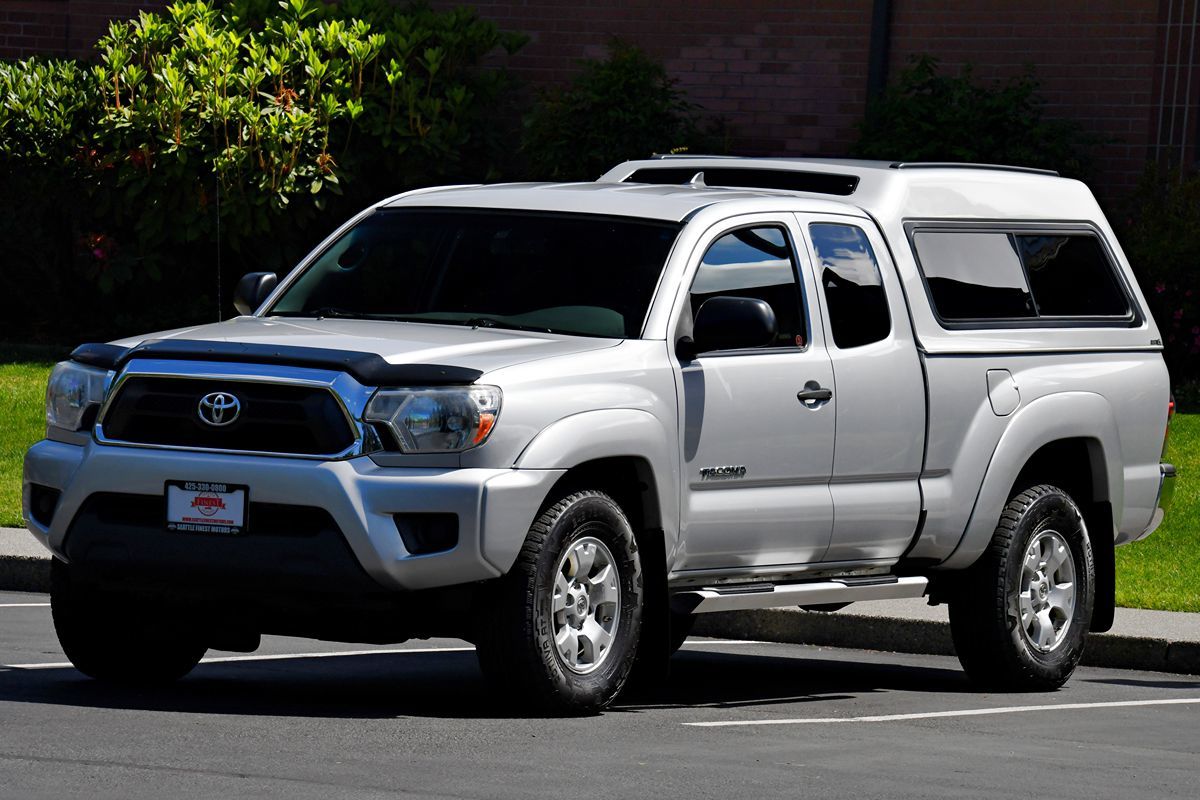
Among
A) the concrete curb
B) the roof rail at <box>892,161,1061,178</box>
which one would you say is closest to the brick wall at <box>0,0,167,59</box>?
the concrete curb

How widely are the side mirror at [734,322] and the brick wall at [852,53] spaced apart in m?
11.8

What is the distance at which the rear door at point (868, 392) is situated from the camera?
30.7ft

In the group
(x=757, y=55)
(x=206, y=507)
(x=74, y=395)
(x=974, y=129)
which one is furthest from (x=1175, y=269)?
(x=206, y=507)

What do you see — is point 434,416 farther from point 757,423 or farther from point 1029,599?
point 1029,599

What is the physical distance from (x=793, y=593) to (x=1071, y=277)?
257 cm

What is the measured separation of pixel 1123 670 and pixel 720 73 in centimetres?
1100

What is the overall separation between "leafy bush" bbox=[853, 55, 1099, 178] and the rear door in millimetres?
9682

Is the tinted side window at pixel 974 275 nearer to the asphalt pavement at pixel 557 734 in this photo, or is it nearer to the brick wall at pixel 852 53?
the asphalt pavement at pixel 557 734

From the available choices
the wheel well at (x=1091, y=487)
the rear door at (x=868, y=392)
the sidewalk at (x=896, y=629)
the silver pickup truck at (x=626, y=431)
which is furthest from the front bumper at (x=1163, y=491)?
the rear door at (x=868, y=392)

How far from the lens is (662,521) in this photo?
338 inches

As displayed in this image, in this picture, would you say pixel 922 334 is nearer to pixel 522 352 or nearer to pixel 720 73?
pixel 522 352

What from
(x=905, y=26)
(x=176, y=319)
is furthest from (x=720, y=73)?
(x=176, y=319)

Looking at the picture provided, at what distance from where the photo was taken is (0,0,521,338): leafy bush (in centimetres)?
1992

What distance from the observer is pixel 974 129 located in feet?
64.0
